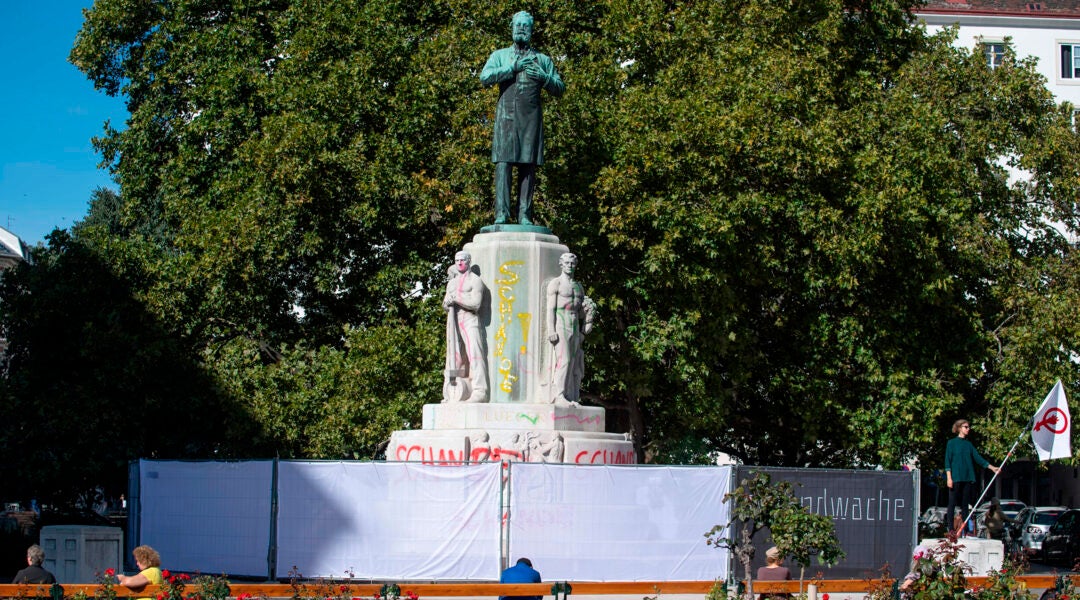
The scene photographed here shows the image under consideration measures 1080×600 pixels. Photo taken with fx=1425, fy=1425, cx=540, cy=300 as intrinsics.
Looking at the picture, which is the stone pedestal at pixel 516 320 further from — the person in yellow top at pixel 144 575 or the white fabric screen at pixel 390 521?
the person in yellow top at pixel 144 575

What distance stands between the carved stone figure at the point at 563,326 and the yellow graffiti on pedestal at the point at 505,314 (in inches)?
18.1

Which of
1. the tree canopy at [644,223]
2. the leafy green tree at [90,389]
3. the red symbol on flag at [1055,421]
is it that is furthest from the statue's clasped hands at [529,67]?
the leafy green tree at [90,389]

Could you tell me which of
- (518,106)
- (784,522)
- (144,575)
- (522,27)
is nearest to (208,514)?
(144,575)

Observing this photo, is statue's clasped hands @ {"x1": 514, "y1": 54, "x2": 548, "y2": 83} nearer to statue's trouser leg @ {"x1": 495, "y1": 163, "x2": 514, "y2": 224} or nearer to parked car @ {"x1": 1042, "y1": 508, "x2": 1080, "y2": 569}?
statue's trouser leg @ {"x1": 495, "y1": 163, "x2": 514, "y2": 224}

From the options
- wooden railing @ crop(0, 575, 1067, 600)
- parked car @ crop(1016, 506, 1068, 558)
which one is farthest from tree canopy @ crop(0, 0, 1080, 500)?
wooden railing @ crop(0, 575, 1067, 600)

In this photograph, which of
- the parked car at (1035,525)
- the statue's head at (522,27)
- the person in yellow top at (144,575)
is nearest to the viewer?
the person in yellow top at (144,575)

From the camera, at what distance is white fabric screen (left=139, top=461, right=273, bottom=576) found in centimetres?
1694

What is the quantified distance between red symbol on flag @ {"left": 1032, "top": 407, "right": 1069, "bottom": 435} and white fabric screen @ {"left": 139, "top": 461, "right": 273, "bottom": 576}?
9.52m

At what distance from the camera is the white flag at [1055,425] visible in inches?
690

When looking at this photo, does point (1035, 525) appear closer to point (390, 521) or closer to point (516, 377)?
point (516, 377)

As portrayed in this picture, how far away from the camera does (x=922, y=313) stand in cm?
Result: 2881

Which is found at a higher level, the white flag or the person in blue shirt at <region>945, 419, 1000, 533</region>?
the white flag

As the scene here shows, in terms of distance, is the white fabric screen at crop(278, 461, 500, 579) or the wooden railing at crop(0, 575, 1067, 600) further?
the white fabric screen at crop(278, 461, 500, 579)

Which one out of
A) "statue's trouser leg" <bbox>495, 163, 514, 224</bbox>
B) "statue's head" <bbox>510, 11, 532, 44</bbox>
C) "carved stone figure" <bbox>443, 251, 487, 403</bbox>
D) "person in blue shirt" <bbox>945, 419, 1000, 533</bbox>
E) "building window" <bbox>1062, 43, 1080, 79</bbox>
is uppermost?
"building window" <bbox>1062, 43, 1080, 79</bbox>
